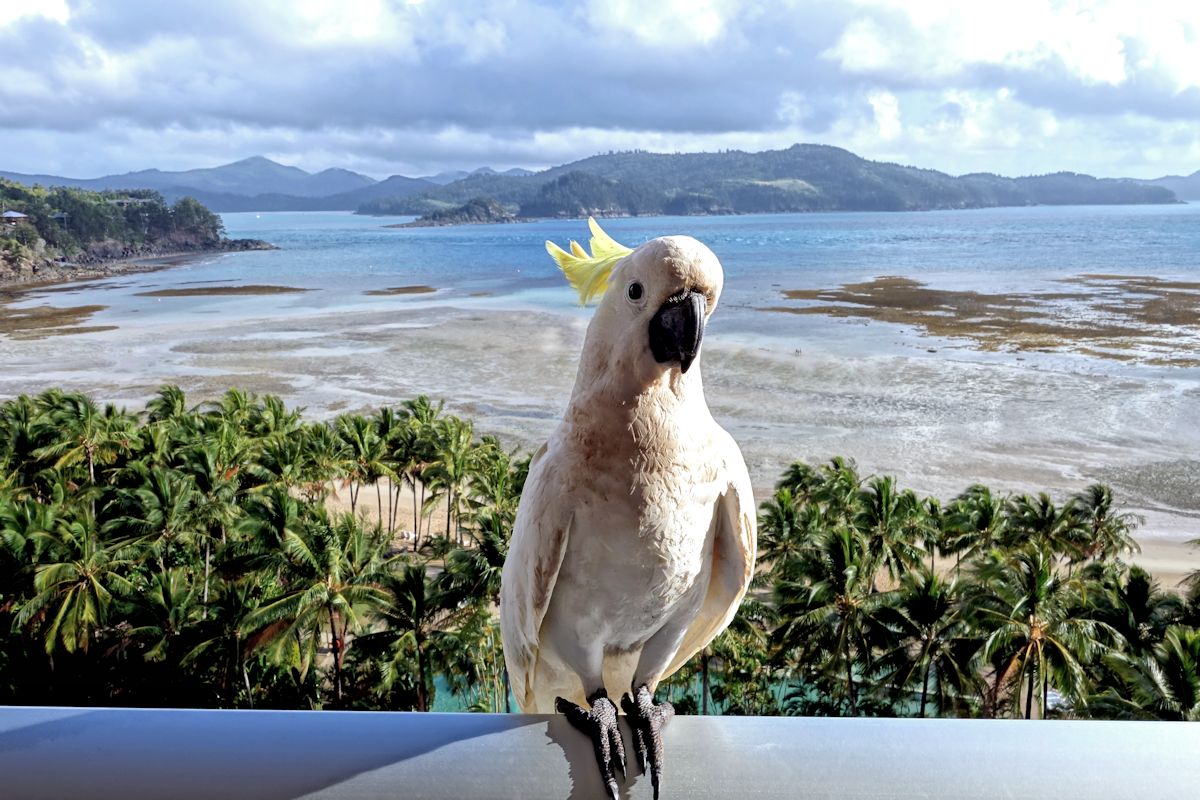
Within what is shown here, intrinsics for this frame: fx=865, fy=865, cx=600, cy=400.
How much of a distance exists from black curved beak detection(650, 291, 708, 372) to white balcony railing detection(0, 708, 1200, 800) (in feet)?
2.64

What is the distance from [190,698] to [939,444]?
17991 mm

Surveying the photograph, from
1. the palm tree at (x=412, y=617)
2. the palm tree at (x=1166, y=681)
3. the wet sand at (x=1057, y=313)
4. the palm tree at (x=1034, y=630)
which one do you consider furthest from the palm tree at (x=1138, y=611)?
the wet sand at (x=1057, y=313)

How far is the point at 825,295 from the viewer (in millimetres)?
46312

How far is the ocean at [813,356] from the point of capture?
2205 cm

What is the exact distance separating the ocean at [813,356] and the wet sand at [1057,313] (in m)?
A: 0.20

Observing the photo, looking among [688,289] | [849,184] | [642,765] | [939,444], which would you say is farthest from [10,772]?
[849,184]

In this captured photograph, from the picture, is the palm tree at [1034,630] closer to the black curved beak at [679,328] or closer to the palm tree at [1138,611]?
the palm tree at [1138,611]

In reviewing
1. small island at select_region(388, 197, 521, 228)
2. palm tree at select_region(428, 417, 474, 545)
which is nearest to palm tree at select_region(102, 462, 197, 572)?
palm tree at select_region(428, 417, 474, 545)

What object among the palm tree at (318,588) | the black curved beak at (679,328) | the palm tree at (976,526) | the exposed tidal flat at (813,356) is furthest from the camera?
the exposed tidal flat at (813,356)

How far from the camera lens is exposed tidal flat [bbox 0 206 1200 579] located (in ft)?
71.6

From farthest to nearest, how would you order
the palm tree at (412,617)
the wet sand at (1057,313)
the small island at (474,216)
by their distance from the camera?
the small island at (474,216)
the wet sand at (1057,313)
the palm tree at (412,617)

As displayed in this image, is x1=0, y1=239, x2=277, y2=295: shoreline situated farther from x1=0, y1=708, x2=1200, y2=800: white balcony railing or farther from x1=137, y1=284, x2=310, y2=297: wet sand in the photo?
x1=0, y1=708, x2=1200, y2=800: white balcony railing

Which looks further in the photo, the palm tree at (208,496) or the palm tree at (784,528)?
the palm tree at (208,496)

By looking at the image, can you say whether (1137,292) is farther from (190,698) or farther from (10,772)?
(10,772)
